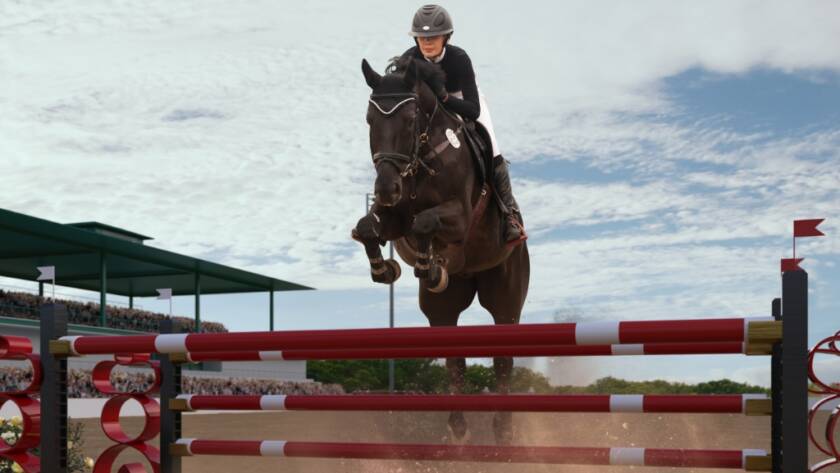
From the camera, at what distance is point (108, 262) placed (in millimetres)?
40812

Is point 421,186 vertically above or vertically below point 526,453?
above

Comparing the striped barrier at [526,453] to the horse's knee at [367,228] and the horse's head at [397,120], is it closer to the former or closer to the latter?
the horse's knee at [367,228]

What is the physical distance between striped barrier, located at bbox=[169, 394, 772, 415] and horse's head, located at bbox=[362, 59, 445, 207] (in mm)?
1163

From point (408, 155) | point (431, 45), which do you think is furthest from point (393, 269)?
point (431, 45)

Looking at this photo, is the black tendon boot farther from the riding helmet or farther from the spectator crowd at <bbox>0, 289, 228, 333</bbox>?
the spectator crowd at <bbox>0, 289, 228, 333</bbox>

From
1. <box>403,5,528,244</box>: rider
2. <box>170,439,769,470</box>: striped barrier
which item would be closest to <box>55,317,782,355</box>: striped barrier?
<box>170,439,769,470</box>: striped barrier

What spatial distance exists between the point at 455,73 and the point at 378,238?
1.35 metres

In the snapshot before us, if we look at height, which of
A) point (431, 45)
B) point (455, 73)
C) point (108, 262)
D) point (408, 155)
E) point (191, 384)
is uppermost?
point (431, 45)

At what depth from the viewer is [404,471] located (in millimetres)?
7070

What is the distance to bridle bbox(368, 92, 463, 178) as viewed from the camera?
5.19 meters

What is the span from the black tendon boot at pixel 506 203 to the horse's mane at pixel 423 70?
83cm

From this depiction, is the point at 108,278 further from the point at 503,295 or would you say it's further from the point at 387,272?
the point at 387,272

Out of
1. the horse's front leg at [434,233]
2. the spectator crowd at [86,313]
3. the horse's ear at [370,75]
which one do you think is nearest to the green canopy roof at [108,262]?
the spectator crowd at [86,313]

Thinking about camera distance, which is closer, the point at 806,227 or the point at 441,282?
the point at 806,227
